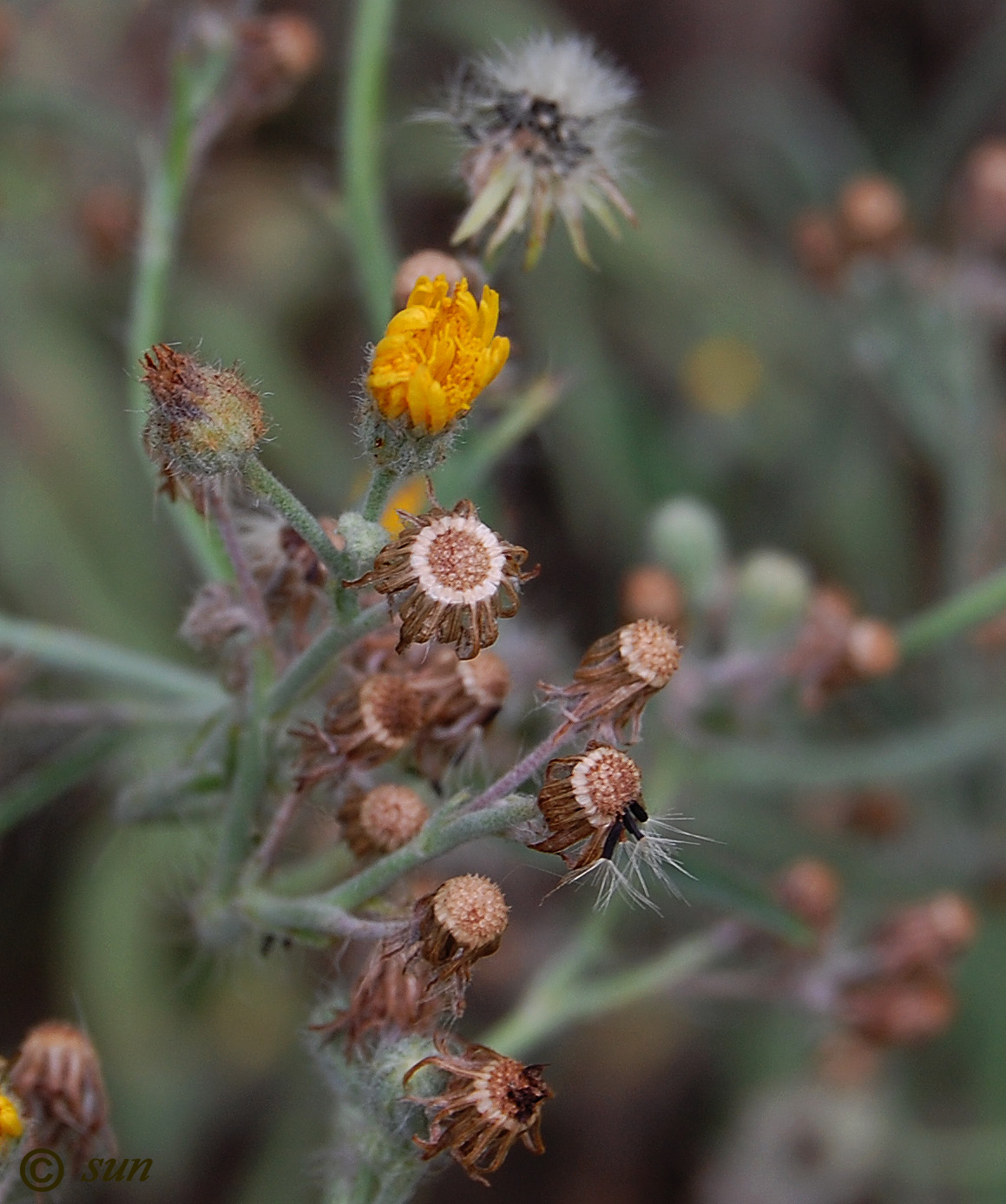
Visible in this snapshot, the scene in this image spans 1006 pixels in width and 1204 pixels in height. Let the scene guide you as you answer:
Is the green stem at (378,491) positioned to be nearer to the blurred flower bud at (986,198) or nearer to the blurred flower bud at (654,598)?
the blurred flower bud at (654,598)

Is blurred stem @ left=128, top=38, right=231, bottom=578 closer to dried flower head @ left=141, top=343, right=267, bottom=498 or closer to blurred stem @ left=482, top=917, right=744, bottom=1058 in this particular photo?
dried flower head @ left=141, top=343, right=267, bottom=498

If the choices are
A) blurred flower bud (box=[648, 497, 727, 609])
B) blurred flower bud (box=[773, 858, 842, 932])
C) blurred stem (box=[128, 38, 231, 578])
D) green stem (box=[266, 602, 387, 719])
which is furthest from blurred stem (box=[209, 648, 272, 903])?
blurred flower bud (box=[648, 497, 727, 609])

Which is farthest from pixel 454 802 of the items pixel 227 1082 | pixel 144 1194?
pixel 144 1194

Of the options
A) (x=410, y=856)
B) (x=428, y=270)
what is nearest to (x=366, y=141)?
(x=428, y=270)

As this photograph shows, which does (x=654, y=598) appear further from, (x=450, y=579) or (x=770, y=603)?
(x=450, y=579)

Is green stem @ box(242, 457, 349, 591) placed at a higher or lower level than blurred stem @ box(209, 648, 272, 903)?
higher
